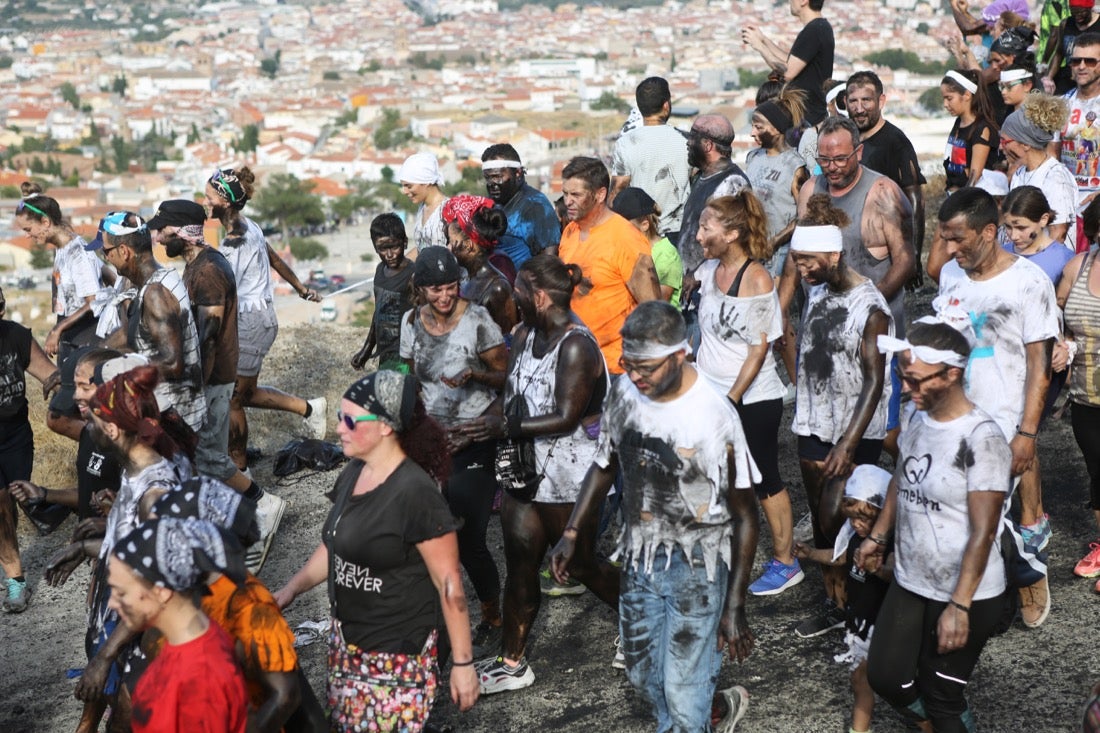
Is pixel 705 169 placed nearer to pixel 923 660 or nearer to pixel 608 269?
pixel 608 269

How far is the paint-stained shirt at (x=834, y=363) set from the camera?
4.99 m

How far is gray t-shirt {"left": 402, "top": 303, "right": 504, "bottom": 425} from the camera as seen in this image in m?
5.38

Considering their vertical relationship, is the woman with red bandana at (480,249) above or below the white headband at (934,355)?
below

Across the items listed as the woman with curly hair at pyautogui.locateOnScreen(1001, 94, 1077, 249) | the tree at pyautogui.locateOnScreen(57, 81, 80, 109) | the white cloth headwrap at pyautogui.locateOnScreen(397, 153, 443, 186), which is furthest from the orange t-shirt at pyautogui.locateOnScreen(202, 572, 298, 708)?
the tree at pyautogui.locateOnScreen(57, 81, 80, 109)

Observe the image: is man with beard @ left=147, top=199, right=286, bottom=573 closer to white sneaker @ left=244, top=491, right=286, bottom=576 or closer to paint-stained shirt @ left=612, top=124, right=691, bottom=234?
white sneaker @ left=244, top=491, right=286, bottom=576

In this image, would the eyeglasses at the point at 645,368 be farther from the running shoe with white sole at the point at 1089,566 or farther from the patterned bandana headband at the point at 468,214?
the running shoe with white sole at the point at 1089,566

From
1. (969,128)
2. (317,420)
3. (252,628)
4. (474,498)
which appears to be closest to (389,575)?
(252,628)

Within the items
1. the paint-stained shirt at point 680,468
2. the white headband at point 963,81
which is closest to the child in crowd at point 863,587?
the paint-stained shirt at point 680,468

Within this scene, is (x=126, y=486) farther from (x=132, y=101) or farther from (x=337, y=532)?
(x=132, y=101)

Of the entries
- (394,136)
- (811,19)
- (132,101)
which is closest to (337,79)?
(132,101)

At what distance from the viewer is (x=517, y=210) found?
710cm

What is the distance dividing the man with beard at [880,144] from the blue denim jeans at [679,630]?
3.50 m

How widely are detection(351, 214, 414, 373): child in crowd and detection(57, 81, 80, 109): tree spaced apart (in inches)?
5795

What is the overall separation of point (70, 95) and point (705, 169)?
151m
